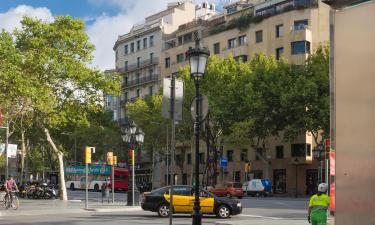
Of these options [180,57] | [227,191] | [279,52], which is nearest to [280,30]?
[279,52]

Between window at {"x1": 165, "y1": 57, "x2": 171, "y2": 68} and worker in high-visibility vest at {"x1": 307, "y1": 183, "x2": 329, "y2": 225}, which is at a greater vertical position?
window at {"x1": 165, "y1": 57, "x2": 171, "y2": 68}

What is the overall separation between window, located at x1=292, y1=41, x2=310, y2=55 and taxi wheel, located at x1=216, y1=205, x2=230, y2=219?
39.5 metres

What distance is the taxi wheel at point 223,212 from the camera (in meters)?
23.7

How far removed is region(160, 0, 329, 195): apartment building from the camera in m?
60.7

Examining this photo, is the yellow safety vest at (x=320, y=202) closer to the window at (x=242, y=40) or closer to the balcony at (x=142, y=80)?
the window at (x=242, y=40)

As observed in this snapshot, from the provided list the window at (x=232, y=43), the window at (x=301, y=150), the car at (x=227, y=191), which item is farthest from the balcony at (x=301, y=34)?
the car at (x=227, y=191)

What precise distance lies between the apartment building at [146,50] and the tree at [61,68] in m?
42.2

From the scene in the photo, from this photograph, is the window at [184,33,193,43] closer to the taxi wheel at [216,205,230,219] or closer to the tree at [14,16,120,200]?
the tree at [14,16,120,200]

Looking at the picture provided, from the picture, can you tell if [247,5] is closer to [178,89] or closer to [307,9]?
[307,9]

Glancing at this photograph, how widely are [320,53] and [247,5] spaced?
2194cm

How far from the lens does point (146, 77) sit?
287 ft

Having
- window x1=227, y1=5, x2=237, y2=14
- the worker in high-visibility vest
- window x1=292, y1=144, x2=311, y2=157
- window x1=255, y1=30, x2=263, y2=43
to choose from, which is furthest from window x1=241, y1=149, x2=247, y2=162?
the worker in high-visibility vest

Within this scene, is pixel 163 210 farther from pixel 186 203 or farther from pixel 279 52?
pixel 279 52

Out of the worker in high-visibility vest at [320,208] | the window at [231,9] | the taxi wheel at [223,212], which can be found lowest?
Result: the taxi wheel at [223,212]
